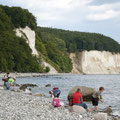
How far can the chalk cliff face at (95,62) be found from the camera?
15862cm

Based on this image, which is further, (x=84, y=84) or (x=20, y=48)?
(x=20, y=48)

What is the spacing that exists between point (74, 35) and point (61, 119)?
171 metres

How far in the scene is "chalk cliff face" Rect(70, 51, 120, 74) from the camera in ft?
520

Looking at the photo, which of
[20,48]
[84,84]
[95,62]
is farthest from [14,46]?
[95,62]

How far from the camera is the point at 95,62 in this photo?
Result: 535 ft

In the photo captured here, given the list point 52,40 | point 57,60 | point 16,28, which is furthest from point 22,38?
point 52,40

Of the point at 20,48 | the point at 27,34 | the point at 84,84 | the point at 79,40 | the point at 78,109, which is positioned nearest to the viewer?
the point at 78,109

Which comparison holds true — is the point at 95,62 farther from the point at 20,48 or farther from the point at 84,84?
the point at 84,84

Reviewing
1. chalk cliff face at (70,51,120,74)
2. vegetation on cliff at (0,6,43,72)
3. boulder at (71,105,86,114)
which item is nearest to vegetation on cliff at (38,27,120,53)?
chalk cliff face at (70,51,120,74)

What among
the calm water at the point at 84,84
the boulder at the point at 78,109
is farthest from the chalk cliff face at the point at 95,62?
the boulder at the point at 78,109

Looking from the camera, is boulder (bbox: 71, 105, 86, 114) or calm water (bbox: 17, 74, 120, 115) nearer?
boulder (bbox: 71, 105, 86, 114)

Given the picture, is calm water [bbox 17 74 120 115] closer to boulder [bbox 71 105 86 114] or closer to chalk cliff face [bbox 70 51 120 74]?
boulder [bbox 71 105 86 114]

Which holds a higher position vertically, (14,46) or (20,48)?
(14,46)

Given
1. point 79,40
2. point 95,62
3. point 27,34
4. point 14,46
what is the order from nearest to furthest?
point 14,46
point 27,34
point 95,62
point 79,40
